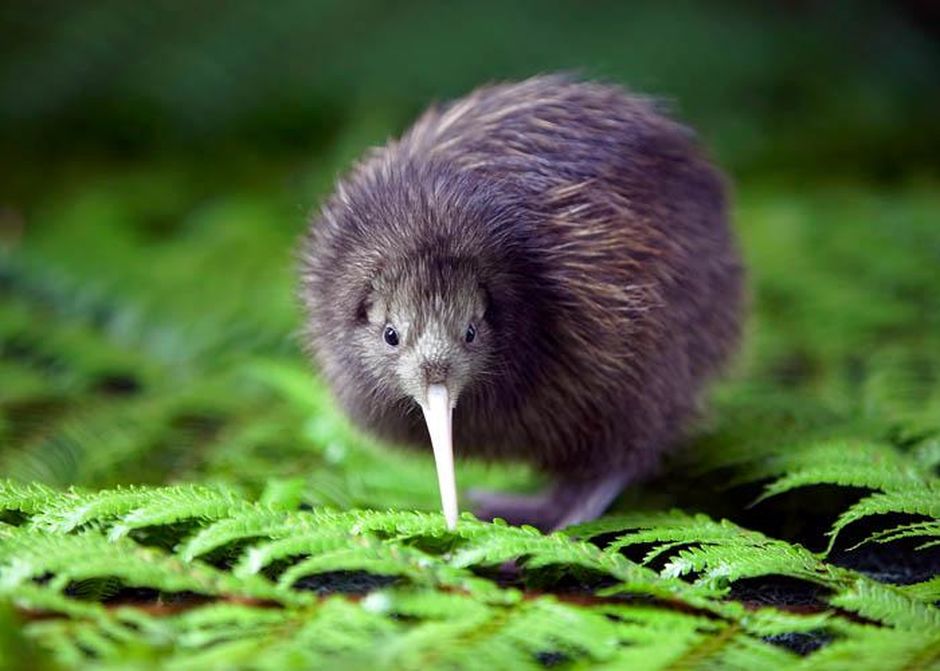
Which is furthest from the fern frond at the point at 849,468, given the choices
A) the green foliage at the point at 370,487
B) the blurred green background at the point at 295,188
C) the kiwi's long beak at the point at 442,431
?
the kiwi's long beak at the point at 442,431

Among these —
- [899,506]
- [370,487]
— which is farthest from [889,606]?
[370,487]

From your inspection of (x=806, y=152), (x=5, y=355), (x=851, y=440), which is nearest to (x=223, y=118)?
(x=5, y=355)

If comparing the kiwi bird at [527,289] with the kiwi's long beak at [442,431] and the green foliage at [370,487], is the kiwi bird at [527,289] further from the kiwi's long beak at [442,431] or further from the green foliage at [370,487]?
the green foliage at [370,487]

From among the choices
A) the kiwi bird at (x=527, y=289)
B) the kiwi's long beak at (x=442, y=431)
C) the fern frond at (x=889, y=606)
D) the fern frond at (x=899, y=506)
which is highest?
the kiwi bird at (x=527, y=289)

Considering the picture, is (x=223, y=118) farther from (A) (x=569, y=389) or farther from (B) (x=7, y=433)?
(A) (x=569, y=389)

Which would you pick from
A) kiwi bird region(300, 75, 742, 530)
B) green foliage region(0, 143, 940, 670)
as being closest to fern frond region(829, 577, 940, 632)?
green foliage region(0, 143, 940, 670)

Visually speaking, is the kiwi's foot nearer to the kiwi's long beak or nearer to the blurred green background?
the blurred green background
